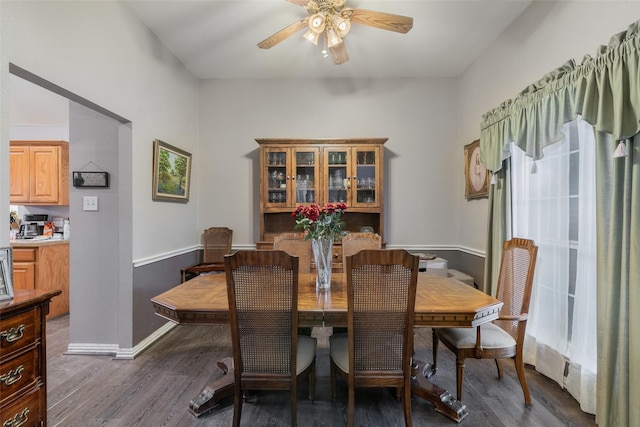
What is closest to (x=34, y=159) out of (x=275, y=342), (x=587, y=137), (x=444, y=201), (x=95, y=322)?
(x=95, y=322)

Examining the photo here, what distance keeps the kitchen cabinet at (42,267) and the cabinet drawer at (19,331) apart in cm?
237

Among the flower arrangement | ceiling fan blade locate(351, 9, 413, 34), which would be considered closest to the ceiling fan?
ceiling fan blade locate(351, 9, 413, 34)

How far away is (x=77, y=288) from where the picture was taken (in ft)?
8.18

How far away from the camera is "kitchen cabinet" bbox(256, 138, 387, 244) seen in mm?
3412

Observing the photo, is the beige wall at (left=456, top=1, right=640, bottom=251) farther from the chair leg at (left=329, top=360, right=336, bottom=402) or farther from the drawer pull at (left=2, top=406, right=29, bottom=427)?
the drawer pull at (left=2, top=406, right=29, bottom=427)

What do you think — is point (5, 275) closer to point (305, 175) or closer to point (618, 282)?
point (305, 175)

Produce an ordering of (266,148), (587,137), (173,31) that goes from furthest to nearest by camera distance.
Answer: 1. (266,148)
2. (173,31)
3. (587,137)

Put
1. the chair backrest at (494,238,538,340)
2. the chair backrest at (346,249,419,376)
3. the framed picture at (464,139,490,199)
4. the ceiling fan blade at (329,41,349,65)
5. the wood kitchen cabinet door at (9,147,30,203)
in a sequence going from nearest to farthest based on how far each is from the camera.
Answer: the chair backrest at (346,249,419,376) → the chair backrest at (494,238,538,340) → the ceiling fan blade at (329,41,349,65) → the framed picture at (464,139,490,199) → the wood kitchen cabinet door at (9,147,30,203)

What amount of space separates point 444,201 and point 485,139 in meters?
1.07

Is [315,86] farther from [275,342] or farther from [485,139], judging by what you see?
[275,342]

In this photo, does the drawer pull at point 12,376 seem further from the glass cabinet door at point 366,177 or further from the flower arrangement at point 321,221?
the glass cabinet door at point 366,177

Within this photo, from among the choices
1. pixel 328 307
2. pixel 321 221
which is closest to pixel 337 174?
pixel 321 221

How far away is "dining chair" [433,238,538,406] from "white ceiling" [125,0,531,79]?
203 centimetres

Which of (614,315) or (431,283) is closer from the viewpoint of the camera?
(614,315)
